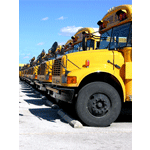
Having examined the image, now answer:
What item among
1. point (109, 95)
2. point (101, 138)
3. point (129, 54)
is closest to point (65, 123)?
point (109, 95)

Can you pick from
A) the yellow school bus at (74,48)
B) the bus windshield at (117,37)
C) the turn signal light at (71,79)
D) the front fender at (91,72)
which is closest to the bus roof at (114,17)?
the bus windshield at (117,37)

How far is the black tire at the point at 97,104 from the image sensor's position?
5340 mm

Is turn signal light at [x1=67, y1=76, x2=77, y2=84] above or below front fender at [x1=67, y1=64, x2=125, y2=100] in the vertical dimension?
below

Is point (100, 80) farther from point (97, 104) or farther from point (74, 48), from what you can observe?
point (74, 48)

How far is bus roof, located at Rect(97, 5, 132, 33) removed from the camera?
5.85m

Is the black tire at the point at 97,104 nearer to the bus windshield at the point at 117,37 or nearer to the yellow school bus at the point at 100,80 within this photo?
the yellow school bus at the point at 100,80

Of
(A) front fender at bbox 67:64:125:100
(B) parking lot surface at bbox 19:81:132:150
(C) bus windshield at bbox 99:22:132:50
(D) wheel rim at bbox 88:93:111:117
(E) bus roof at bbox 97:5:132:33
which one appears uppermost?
(E) bus roof at bbox 97:5:132:33

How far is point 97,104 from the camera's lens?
17.6 ft

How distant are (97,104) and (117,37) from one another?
1.78m

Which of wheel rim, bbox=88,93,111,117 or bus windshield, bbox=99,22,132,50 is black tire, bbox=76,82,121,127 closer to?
wheel rim, bbox=88,93,111,117

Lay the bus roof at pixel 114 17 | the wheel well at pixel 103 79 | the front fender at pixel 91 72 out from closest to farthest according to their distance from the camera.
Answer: the front fender at pixel 91 72
the wheel well at pixel 103 79
the bus roof at pixel 114 17

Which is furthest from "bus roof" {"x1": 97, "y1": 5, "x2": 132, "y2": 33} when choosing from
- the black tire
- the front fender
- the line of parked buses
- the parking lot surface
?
the parking lot surface
